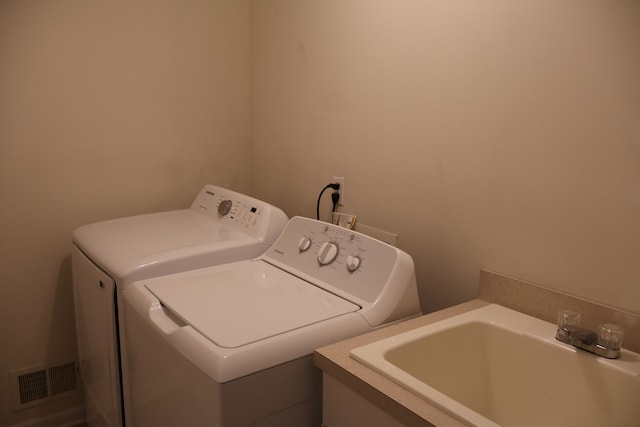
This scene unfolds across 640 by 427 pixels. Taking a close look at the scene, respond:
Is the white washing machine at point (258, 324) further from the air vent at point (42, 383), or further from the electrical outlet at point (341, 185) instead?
the air vent at point (42, 383)

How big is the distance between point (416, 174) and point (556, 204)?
1.44 ft

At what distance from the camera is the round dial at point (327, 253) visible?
142 cm

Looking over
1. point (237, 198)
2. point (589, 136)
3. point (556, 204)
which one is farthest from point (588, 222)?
point (237, 198)

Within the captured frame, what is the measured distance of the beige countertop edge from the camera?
32.9 inches

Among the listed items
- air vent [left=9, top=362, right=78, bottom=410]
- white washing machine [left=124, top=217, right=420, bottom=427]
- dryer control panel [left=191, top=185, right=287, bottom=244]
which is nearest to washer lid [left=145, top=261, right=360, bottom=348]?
white washing machine [left=124, top=217, right=420, bottom=427]

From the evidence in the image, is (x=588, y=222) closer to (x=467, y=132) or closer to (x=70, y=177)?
(x=467, y=132)

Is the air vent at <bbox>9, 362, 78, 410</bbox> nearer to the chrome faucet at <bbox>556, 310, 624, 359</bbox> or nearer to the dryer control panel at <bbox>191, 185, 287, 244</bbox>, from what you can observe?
the dryer control panel at <bbox>191, 185, 287, 244</bbox>

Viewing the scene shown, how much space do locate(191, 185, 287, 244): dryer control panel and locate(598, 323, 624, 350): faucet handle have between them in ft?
3.39

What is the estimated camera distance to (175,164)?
211 centimetres

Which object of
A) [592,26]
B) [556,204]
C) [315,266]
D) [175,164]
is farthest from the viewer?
[175,164]

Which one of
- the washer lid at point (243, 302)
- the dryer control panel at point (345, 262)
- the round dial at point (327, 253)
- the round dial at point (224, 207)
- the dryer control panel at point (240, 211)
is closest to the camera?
the washer lid at point (243, 302)

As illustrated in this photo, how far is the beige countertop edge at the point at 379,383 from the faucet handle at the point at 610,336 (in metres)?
0.35

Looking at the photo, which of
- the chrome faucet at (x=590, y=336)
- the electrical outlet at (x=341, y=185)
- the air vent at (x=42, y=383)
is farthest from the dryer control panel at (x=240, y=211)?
the chrome faucet at (x=590, y=336)

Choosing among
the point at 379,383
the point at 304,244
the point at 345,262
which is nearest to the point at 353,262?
the point at 345,262
